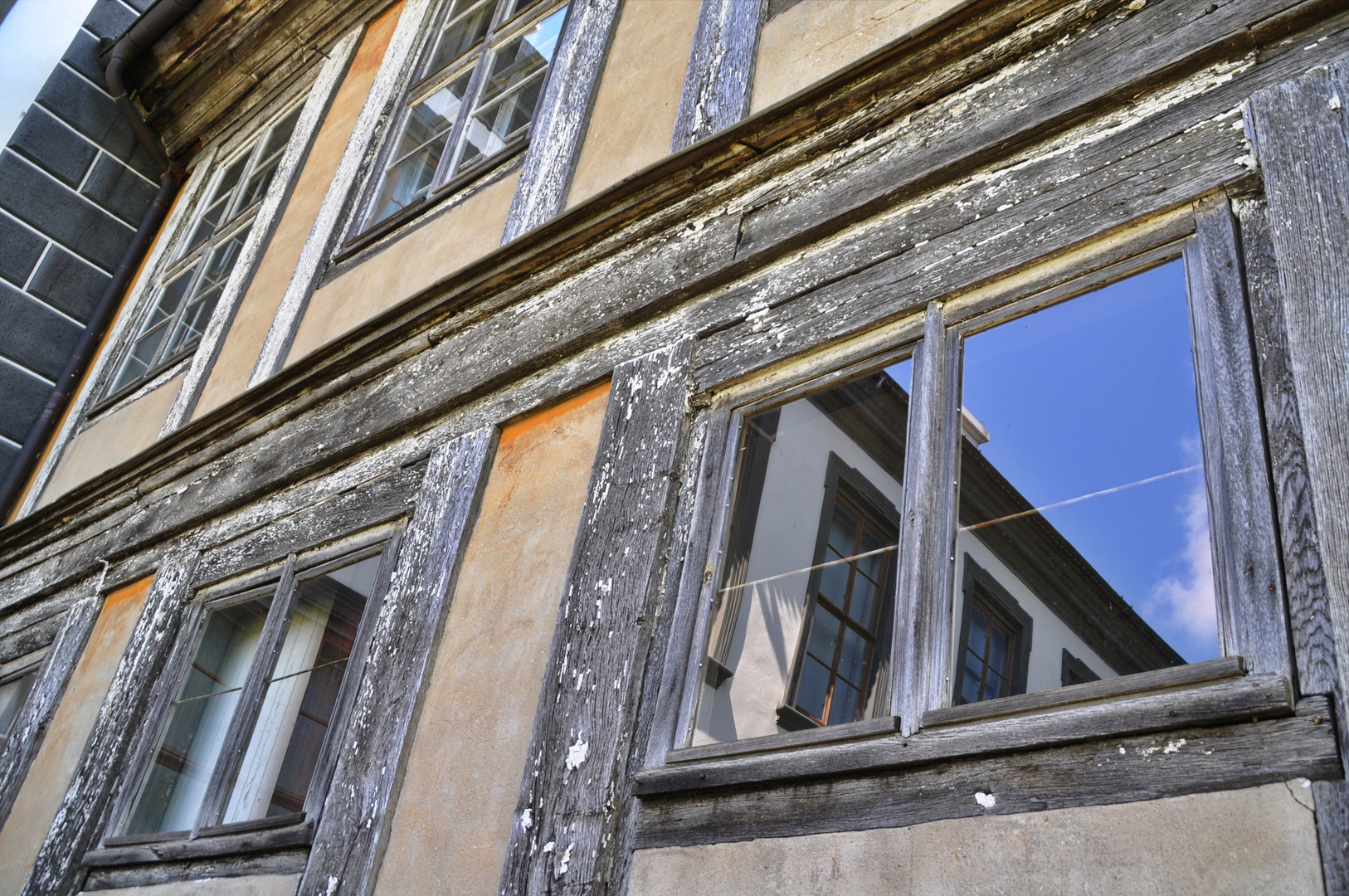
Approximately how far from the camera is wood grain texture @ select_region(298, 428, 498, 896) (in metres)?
3.22

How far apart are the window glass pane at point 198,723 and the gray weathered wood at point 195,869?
0.17 m

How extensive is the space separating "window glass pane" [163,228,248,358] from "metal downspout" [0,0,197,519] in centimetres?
105

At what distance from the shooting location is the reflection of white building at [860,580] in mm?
2225

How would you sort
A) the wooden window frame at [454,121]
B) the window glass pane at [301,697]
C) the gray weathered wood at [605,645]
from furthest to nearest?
the wooden window frame at [454,121] < the window glass pane at [301,697] < the gray weathered wood at [605,645]

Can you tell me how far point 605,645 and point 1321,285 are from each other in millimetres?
1815

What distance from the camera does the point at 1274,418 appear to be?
80.5 inches

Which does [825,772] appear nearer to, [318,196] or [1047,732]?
[1047,732]

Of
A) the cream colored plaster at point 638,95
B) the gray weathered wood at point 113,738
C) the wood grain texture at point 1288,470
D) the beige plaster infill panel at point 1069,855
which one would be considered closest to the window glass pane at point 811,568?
the beige plaster infill panel at point 1069,855

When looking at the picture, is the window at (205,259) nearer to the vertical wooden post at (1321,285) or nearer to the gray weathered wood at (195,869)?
the gray weathered wood at (195,869)

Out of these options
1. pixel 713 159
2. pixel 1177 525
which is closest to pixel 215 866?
pixel 713 159

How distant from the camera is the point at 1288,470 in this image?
1985 mm

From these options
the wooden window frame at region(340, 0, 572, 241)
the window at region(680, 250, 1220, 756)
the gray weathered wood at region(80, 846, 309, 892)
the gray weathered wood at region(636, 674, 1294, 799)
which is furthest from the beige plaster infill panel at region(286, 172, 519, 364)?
the gray weathered wood at region(636, 674, 1294, 799)

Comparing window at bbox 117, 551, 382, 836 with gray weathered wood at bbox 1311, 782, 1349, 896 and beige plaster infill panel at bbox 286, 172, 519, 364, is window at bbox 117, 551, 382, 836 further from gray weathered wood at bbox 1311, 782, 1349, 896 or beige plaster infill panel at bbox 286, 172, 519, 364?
gray weathered wood at bbox 1311, 782, 1349, 896

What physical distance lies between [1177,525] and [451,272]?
9.64ft
